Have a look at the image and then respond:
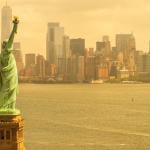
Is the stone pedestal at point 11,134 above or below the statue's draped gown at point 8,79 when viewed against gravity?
below

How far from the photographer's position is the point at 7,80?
13055mm

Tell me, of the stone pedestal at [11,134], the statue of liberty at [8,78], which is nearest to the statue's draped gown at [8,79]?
the statue of liberty at [8,78]

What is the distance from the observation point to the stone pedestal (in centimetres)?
1242

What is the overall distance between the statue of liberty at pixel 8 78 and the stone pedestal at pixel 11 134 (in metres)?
0.32

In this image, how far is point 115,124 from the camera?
71.6 m

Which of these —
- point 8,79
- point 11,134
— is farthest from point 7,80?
point 11,134

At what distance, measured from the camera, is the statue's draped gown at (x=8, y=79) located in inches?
512

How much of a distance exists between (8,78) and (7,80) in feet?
0.17

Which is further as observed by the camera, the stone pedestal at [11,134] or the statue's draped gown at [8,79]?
the statue's draped gown at [8,79]

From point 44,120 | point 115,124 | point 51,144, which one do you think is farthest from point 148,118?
point 51,144

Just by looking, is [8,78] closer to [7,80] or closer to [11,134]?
[7,80]

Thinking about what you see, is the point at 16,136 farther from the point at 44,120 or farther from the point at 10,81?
the point at 44,120

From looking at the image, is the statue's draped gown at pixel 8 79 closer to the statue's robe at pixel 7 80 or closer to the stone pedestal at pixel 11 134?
the statue's robe at pixel 7 80

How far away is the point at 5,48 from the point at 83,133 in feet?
154
